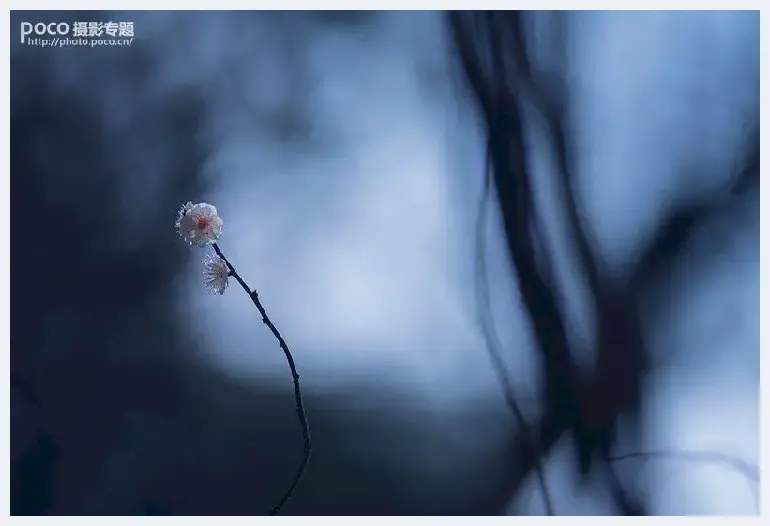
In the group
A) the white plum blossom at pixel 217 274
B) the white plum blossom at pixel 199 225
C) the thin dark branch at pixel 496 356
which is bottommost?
the thin dark branch at pixel 496 356

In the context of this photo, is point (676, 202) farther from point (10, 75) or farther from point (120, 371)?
point (10, 75)

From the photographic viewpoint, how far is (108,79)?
1186 millimetres

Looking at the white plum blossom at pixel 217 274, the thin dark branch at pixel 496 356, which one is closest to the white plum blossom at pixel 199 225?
the white plum blossom at pixel 217 274

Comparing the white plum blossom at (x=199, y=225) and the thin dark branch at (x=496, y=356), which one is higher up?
the white plum blossom at (x=199, y=225)

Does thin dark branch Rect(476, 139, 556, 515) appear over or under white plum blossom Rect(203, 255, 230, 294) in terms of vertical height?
under

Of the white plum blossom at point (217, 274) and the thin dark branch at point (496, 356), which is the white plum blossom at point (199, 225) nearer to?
the white plum blossom at point (217, 274)

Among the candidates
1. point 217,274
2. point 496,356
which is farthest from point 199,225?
point 496,356

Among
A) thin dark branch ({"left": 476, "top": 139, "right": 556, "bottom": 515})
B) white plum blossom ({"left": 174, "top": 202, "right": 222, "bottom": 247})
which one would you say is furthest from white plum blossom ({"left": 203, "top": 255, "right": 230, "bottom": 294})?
thin dark branch ({"left": 476, "top": 139, "right": 556, "bottom": 515})

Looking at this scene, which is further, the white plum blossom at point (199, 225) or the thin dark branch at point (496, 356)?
the thin dark branch at point (496, 356)

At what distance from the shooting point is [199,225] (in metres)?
0.88

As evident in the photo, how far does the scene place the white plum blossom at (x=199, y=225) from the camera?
88 cm

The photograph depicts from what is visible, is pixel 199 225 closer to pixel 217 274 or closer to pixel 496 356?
pixel 217 274

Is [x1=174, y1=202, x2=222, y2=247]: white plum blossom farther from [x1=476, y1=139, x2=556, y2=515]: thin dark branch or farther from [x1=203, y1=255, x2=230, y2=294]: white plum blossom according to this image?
[x1=476, y1=139, x2=556, y2=515]: thin dark branch

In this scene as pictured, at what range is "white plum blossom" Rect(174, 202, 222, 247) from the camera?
88cm
